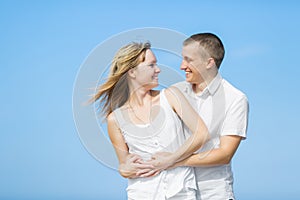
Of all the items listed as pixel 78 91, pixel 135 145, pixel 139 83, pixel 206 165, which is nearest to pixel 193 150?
pixel 206 165

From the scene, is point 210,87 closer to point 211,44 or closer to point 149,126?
point 211,44

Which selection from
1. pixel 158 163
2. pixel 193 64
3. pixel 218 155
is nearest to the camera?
pixel 158 163

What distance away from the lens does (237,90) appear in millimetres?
3154

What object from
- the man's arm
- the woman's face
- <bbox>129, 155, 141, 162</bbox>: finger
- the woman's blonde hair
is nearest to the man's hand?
<bbox>129, 155, 141, 162</bbox>: finger

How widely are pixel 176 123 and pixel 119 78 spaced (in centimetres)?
48

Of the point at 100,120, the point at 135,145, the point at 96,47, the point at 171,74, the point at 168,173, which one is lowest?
the point at 168,173

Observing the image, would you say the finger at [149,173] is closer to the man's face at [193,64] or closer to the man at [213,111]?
the man at [213,111]

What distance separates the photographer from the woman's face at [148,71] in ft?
9.55

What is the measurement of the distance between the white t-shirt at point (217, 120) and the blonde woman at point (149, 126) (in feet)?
0.48

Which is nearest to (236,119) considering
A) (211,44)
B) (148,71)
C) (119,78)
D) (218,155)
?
(218,155)

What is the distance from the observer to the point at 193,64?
10.2ft

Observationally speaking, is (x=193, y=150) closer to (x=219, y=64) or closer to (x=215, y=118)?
(x=215, y=118)

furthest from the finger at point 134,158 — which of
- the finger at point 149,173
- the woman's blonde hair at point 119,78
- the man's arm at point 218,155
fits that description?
the woman's blonde hair at point 119,78

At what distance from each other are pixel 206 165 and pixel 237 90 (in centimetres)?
58
